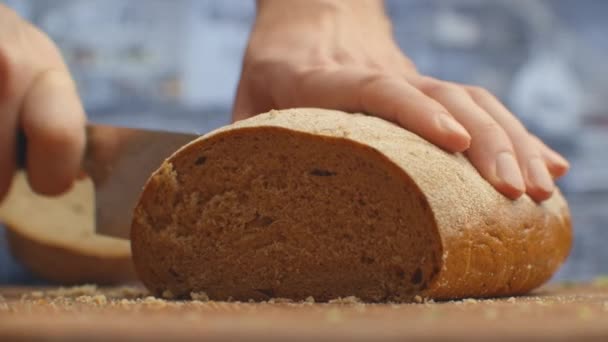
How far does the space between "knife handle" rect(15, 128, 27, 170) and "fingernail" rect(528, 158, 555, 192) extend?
3.56 ft

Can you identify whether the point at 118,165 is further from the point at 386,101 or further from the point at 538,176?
the point at 538,176

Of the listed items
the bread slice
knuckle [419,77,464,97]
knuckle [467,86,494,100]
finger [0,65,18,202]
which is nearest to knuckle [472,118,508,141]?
knuckle [419,77,464,97]

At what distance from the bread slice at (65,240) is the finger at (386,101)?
838mm

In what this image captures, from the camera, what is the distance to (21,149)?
6.78 feet

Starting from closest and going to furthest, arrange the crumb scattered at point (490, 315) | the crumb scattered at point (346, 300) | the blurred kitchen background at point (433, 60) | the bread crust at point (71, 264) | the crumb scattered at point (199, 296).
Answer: the crumb scattered at point (490, 315) → the crumb scattered at point (346, 300) → the crumb scattered at point (199, 296) → the bread crust at point (71, 264) → the blurred kitchen background at point (433, 60)

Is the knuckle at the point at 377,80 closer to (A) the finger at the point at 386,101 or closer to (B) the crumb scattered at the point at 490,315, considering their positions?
(A) the finger at the point at 386,101

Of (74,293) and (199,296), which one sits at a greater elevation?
(199,296)

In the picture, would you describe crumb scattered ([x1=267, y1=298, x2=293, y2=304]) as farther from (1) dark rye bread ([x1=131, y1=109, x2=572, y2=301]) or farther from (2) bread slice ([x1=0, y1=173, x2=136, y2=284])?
(2) bread slice ([x1=0, y1=173, x2=136, y2=284])

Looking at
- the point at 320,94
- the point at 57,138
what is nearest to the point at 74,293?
the point at 57,138

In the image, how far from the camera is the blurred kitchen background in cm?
324

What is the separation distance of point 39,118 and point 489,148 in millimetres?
943

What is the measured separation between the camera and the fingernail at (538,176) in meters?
1.84

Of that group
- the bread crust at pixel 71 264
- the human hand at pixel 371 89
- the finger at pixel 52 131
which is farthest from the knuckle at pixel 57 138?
the bread crust at pixel 71 264

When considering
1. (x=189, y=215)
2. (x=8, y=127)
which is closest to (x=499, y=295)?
(x=189, y=215)
